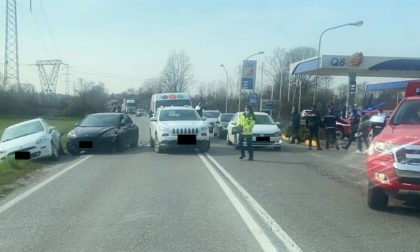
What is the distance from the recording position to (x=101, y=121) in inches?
750

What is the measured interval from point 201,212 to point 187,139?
9924 millimetres

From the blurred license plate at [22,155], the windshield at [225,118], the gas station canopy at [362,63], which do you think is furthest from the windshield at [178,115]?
the gas station canopy at [362,63]

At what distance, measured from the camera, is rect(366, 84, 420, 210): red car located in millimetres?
7074

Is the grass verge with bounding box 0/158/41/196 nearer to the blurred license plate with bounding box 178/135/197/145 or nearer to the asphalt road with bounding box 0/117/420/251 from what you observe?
the asphalt road with bounding box 0/117/420/251

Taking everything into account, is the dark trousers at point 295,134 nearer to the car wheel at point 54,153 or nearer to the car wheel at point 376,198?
the car wheel at point 54,153

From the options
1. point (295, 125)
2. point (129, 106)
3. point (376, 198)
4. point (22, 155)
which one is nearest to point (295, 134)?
point (295, 125)

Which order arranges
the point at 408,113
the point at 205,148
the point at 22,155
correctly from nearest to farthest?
the point at 408,113
the point at 22,155
the point at 205,148

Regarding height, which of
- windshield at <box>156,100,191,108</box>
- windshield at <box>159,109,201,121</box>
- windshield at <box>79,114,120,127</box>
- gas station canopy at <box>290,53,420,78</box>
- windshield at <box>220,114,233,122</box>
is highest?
gas station canopy at <box>290,53,420,78</box>

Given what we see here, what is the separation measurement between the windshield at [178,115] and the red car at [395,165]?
Answer: 37.5 feet

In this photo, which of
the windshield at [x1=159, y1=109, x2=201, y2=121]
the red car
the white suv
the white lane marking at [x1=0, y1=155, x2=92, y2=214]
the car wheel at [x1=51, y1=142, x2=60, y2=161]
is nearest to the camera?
the red car

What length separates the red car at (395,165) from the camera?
23.2 ft

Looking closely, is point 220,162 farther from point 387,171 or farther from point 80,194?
point 387,171

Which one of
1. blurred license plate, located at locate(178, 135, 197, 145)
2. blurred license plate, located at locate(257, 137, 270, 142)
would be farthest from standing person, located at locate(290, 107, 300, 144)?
blurred license plate, located at locate(178, 135, 197, 145)

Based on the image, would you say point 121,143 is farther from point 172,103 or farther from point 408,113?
point 408,113
